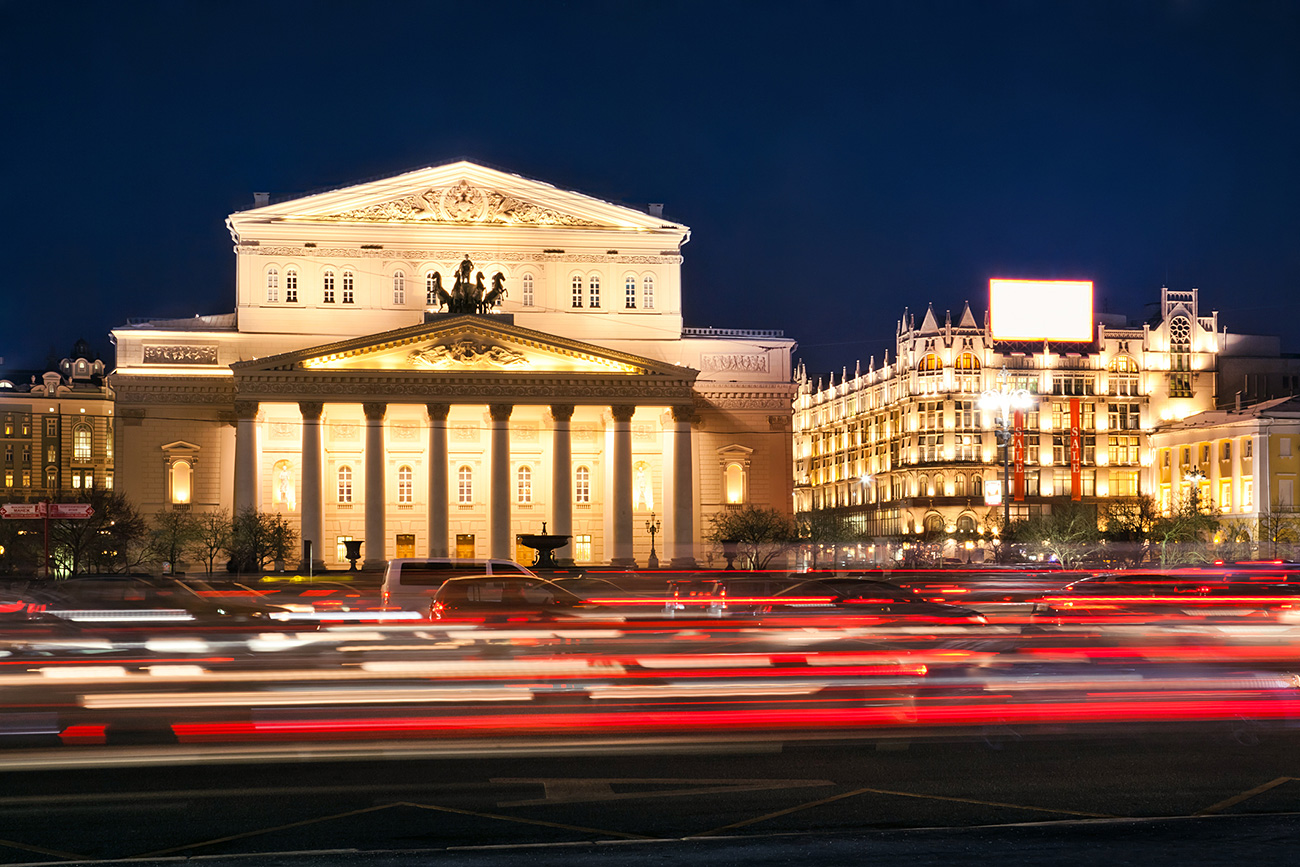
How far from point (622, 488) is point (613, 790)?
56.2 m

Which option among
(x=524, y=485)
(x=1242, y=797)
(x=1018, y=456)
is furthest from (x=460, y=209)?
(x=1242, y=797)

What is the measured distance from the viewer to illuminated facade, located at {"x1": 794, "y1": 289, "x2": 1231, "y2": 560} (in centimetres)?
10731

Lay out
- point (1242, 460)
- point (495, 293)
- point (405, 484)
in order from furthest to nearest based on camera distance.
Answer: point (1242, 460), point (405, 484), point (495, 293)

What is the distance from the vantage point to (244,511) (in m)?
66.7

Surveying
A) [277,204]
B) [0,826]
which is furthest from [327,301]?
[0,826]

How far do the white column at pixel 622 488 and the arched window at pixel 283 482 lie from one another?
18117 mm

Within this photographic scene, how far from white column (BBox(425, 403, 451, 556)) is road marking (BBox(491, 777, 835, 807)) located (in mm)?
55138

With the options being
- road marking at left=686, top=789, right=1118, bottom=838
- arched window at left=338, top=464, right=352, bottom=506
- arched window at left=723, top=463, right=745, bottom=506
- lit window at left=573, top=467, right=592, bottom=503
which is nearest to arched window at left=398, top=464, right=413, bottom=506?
arched window at left=338, top=464, right=352, bottom=506

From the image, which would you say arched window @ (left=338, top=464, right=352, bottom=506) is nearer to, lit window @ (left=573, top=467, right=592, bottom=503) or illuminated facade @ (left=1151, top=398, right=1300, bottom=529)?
lit window @ (left=573, top=467, right=592, bottom=503)

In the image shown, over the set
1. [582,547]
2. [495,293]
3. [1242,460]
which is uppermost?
[495,293]

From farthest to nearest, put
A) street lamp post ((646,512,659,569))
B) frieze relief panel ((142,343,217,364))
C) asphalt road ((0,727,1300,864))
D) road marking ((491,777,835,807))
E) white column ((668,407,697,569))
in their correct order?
frieze relief panel ((142,343,217,364)), white column ((668,407,697,569)), street lamp post ((646,512,659,569)), road marking ((491,777,835,807)), asphalt road ((0,727,1300,864))

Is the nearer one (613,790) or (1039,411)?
(613,790)

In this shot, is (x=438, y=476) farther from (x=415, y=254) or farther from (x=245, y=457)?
(x=415, y=254)

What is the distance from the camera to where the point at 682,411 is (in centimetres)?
7075
